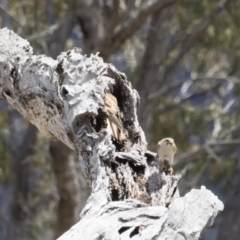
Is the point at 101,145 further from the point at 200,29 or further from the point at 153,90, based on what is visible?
the point at 200,29

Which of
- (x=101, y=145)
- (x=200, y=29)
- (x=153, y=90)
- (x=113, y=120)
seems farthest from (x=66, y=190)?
(x=101, y=145)

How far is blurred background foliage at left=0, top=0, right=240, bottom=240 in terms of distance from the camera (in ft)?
20.8

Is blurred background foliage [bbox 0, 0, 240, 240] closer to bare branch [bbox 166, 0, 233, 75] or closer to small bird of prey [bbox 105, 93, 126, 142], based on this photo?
bare branch [bbox 166, 0, 233, 75]

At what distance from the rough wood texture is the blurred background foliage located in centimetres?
306

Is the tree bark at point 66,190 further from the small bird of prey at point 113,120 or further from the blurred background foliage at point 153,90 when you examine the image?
the small bird of prey at point 113,120

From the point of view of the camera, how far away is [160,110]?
302 inches

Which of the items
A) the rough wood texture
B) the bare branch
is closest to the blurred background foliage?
the bare branch

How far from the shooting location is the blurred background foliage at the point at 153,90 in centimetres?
635

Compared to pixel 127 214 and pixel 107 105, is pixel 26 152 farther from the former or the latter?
pixel 127 214

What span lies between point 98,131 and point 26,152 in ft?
15.4

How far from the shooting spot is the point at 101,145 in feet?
8.12

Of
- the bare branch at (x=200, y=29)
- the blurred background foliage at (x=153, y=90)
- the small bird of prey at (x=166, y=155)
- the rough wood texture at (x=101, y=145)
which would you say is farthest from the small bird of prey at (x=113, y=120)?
the bare branch at (x=200, y=29)

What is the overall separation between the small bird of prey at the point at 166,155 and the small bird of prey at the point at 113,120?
0.15 meters

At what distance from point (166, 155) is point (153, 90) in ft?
14.0
